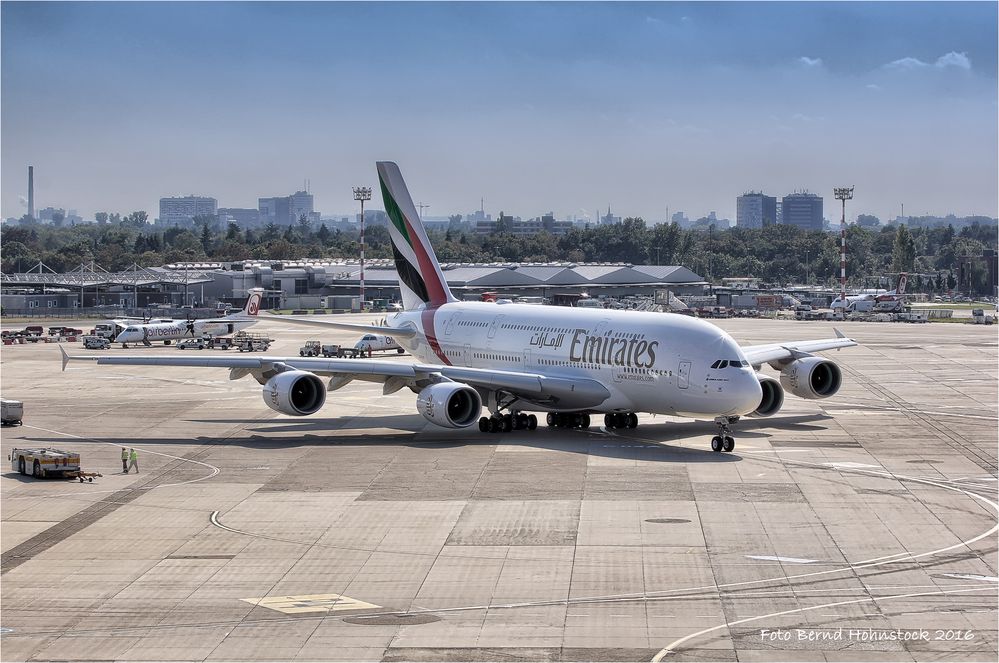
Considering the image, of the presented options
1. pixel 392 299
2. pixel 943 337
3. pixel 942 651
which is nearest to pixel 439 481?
pixel 942 651

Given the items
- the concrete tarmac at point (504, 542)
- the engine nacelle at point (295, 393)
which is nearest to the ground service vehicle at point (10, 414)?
the concrete tarmac at point (504, 542)

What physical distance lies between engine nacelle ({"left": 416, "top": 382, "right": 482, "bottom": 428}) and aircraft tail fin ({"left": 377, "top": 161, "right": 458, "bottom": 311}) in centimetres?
1466

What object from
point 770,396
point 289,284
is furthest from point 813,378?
point 289,284

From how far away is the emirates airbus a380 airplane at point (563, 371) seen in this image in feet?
148

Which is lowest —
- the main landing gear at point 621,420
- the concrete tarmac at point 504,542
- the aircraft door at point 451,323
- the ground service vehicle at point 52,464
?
the concrete tarmac at point 504,542

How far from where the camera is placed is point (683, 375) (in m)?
44.8

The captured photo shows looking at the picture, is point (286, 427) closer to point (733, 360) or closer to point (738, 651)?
point (733, 360)

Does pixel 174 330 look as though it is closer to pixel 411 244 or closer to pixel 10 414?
pixel 411 244

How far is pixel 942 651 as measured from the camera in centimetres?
2233

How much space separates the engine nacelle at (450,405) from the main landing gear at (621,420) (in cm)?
581

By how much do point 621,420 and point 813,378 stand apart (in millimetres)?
10281

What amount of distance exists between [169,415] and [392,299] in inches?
4936

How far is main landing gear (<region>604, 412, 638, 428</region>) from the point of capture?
165 ft

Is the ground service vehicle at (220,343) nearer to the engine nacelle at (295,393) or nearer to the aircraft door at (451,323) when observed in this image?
the aircraft door at (451,323)
